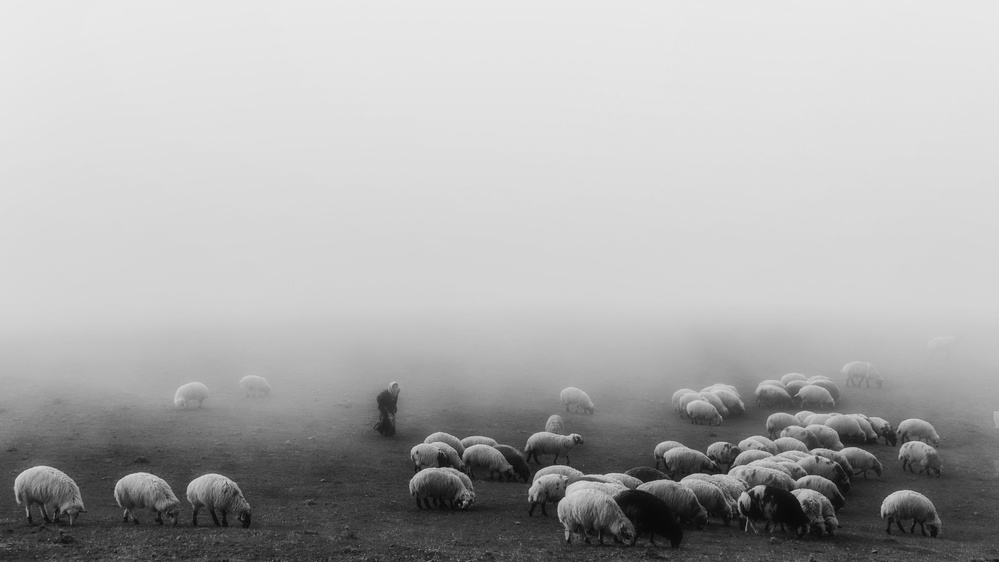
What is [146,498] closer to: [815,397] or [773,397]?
[773,397]

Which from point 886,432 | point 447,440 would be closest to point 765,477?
point 447,440

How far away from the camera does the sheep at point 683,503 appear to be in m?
15.9

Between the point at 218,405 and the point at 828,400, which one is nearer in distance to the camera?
the point at 218,405

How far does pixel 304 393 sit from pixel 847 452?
90.3 ft

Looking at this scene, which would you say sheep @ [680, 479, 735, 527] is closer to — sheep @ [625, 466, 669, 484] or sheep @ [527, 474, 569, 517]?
sheep @ [625, 466, 669, 484]

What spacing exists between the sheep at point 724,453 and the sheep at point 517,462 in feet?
23.2

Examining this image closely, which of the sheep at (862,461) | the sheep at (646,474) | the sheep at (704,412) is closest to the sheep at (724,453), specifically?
the sheep at (862,461)

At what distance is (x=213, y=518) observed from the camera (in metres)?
15.0

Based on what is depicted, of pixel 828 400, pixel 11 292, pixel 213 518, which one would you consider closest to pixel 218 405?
pixel 213 518

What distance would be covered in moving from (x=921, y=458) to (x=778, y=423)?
19.7 feet

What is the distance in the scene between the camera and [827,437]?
25500 millimetres

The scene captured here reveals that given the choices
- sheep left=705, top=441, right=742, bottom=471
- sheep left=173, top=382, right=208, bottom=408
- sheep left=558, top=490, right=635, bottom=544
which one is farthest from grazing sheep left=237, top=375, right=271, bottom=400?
sheep left=558, top=490, right=635, bottom=544

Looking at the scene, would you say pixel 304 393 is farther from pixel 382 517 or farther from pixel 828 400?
pixel 828 400

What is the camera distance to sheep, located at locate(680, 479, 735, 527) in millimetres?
16391
